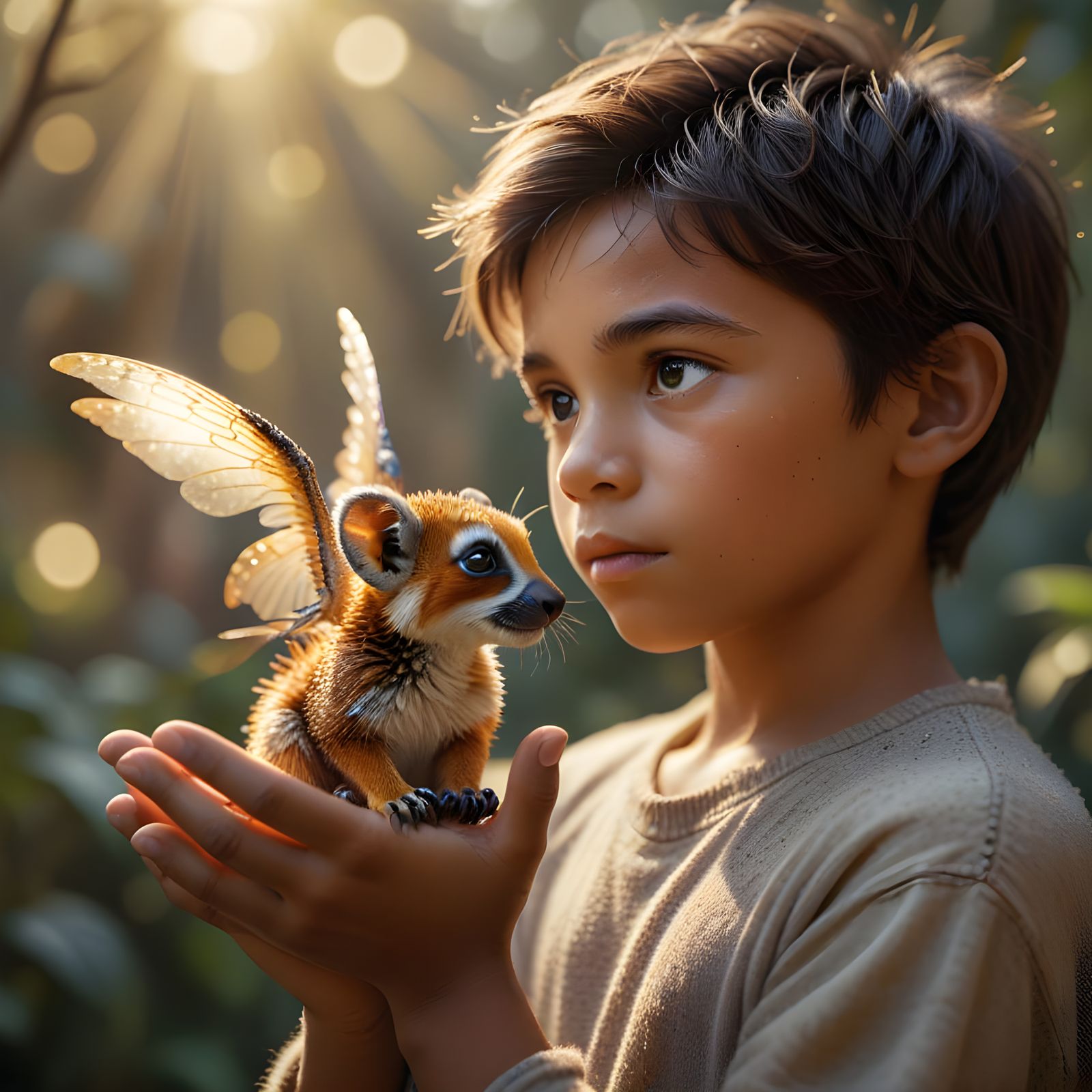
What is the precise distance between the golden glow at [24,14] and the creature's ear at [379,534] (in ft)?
3.61

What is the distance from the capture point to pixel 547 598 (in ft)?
2.17

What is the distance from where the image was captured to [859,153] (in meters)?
0.86

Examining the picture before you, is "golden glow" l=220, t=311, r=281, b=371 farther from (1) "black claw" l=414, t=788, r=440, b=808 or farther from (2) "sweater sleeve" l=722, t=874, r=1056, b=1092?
(2) "sweater sleeve" l=722, t=874, r=1056, b=1092

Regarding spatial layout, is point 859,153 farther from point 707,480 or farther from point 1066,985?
point 1066,985

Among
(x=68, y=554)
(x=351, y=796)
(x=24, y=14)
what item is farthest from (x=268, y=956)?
(x=24, y=14)

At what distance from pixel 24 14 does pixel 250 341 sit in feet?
1.81

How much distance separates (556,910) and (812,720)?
0.34m

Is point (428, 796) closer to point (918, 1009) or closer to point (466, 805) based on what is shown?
point (466, 805)

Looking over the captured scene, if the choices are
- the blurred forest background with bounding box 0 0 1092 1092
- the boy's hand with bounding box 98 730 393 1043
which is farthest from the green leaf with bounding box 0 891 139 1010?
the boy's hand with bounding box 98 730 393 1043

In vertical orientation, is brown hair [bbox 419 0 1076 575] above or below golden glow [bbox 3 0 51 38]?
below

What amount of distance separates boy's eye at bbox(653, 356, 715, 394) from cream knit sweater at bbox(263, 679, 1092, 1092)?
0.33 meters

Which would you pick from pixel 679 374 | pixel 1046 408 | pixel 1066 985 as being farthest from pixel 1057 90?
pixel 1066 985

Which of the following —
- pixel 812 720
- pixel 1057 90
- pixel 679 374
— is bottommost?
pixel 812 720

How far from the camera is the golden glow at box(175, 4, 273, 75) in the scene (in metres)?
1.51
